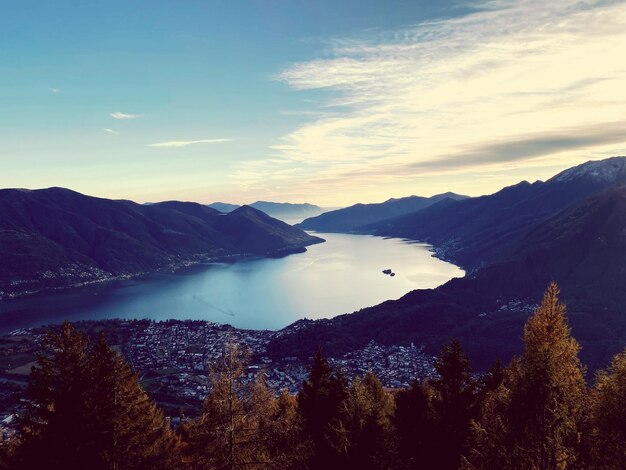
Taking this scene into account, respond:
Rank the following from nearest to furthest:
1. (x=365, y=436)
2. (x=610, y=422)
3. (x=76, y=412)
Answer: (x=610, y=422), (x=76, y=412), (x=365, y=436)

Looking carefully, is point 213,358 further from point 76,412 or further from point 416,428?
point 76,412

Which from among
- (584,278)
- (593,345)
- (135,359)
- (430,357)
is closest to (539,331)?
(430,357)

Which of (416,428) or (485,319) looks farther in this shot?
(485,319)

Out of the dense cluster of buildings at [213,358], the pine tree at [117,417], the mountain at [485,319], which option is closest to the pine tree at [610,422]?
the pine tree at [117,417]

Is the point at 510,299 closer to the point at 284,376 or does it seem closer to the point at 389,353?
the point at 389,353

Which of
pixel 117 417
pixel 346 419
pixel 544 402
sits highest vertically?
pixel 544 402

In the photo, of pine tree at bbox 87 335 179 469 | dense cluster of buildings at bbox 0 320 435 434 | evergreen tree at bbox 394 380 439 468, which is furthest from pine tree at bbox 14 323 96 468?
dense cluster of buildings at bbox 0 320 435 434

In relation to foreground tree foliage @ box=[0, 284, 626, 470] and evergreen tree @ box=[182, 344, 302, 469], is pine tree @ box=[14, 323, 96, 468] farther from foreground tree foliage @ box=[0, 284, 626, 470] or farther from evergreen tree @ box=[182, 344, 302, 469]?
evergreen tree @ box=[182, 344, 302, 469]

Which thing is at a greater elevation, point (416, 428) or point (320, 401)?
point (320, 401)

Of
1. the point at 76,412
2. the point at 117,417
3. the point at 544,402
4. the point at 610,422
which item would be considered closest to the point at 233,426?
the point at 117,417
